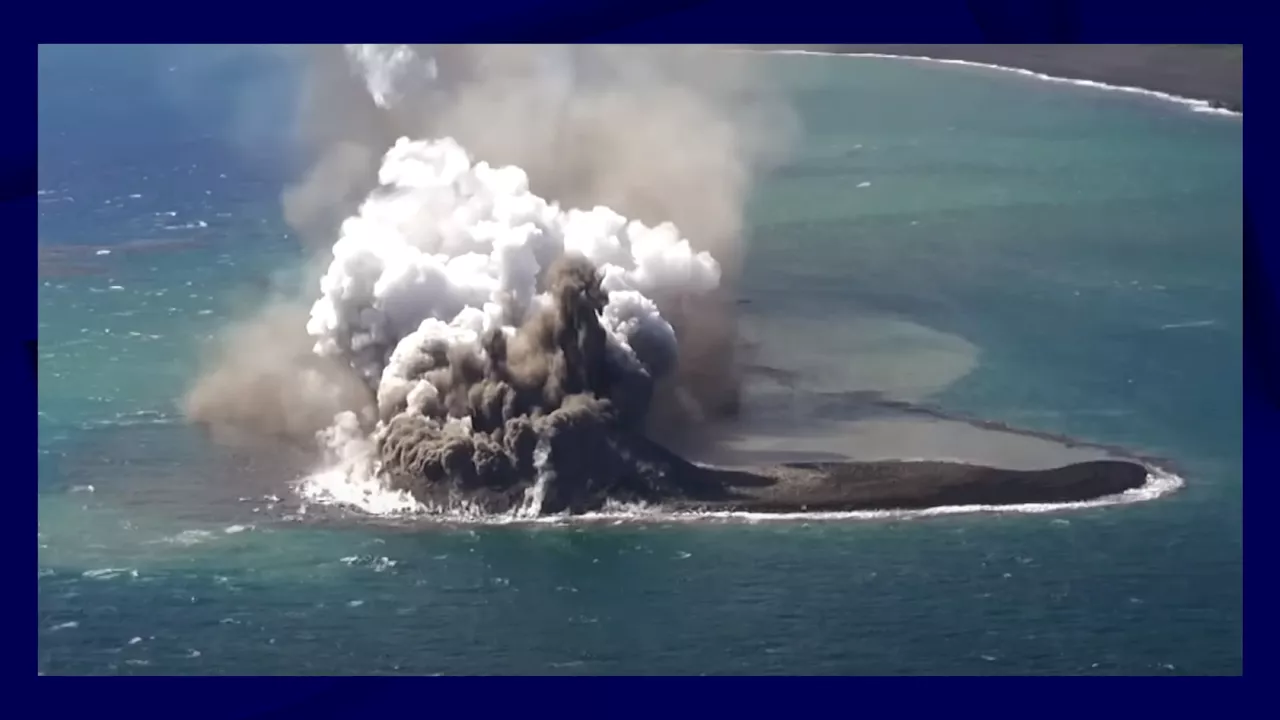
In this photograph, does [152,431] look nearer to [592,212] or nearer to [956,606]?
[592,212]

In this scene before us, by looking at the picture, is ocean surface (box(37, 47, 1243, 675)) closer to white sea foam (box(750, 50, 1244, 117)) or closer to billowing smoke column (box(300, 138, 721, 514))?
white sea foam (box(750, 50, 1244, 117))

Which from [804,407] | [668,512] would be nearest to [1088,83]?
[804,407]

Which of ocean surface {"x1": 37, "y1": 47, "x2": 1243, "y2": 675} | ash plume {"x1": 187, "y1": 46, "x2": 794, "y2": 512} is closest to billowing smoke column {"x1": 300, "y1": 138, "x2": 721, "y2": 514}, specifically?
ash plume {"x1": 187, "y1": 46, "x2": 794, "y2": 512}
